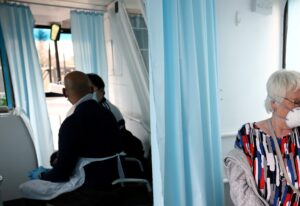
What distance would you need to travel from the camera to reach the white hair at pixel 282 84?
0.95 metres

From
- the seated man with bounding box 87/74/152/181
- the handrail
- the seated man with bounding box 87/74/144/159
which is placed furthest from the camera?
the handrail

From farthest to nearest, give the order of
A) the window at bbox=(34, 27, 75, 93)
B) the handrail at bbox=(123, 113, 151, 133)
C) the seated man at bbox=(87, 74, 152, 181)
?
the window at bbox=(34, 27, 75, 93)
the handrail at bbox=(123, 113, 151, 133)
the seated man at bbox=(87, 74, 152, 181)

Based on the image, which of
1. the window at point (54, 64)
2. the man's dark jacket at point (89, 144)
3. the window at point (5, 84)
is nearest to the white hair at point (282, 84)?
the man's dark jacket at point (89, 144)

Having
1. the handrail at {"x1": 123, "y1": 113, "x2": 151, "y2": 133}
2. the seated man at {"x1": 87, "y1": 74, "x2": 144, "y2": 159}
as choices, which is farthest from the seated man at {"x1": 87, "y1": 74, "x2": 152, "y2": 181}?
the handrail at {"x1": 123, "y1": 113, "x2": 151, "y2": 133}

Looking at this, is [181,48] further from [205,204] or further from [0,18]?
[0,18]

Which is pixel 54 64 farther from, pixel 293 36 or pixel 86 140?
pixel 293 36

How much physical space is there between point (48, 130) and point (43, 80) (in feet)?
1.69

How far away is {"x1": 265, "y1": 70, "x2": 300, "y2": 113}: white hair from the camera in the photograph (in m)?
0.95

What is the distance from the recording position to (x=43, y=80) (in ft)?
7.63

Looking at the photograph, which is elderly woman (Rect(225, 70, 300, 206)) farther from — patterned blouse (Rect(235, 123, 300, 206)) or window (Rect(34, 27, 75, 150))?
window (Rect(34, 27, 75, 150))

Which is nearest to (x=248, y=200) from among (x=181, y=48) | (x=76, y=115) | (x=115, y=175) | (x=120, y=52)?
(x=181, y=48)

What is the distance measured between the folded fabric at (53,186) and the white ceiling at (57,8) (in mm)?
1603

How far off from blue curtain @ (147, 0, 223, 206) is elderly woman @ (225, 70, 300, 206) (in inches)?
6.7

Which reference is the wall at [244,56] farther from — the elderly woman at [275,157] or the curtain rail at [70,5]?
the curtain rail at [70,5]
